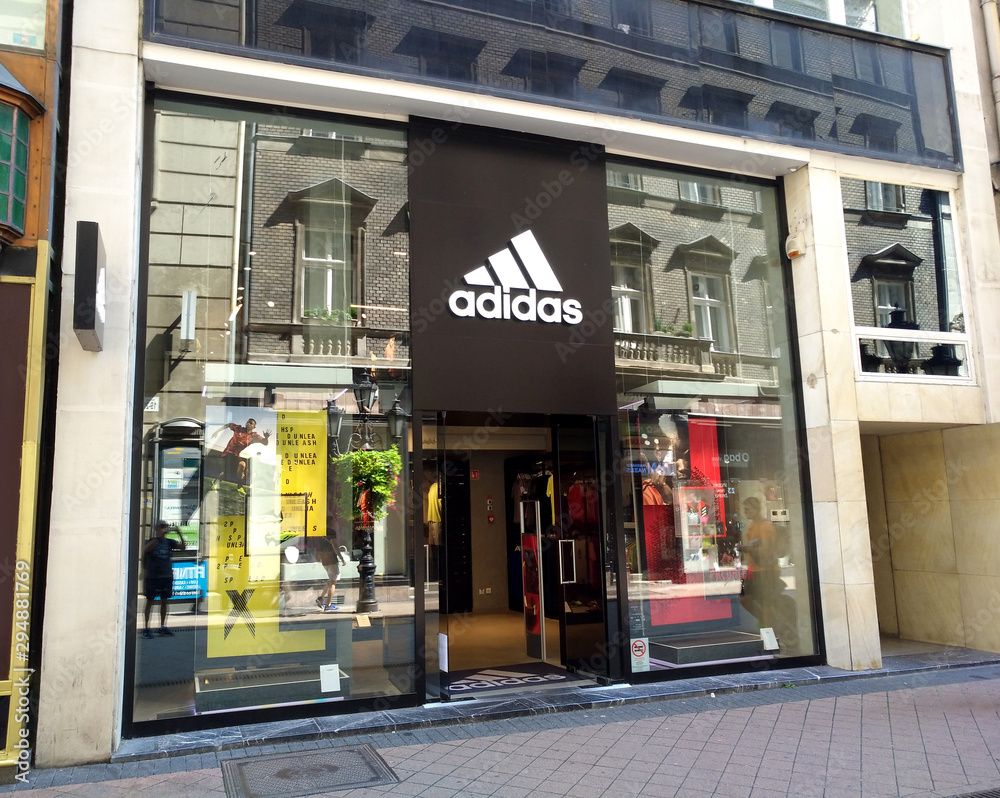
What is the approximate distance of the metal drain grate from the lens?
5473 millimetres

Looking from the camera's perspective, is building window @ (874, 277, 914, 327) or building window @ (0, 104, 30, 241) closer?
building window @ (0, 104, 30, 241)

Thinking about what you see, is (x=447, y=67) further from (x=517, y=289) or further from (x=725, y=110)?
(x=725, y=110)

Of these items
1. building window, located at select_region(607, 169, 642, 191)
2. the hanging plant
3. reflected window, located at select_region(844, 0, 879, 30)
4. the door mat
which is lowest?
the door mat

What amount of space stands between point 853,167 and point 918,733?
262 inches

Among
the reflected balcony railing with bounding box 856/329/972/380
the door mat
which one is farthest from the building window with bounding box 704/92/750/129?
the door mat

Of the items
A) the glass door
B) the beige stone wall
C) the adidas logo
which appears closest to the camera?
the adidas logo

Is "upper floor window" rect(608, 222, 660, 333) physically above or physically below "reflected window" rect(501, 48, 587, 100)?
below

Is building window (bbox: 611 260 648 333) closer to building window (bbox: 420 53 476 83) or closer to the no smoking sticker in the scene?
building window (bbox: 420 53 476 83)

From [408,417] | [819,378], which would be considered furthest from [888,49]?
[408,417]

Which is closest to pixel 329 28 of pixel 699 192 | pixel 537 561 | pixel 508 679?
pixel 699 192

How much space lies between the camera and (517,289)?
8.39 metres

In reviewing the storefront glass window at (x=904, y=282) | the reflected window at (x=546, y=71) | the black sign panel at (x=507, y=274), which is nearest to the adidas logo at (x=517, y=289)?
the black sign panel at (x=507, y=274)

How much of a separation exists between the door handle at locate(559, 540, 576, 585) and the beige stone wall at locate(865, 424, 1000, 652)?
5.18 m

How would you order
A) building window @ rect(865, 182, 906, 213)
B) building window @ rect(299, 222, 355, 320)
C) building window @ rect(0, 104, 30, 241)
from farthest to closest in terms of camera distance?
building window @ rect(865, 182, 906, 213)
building window @ rect(299, 222, 355, 320)
building window @ rect(0, 104, 30, 241)
